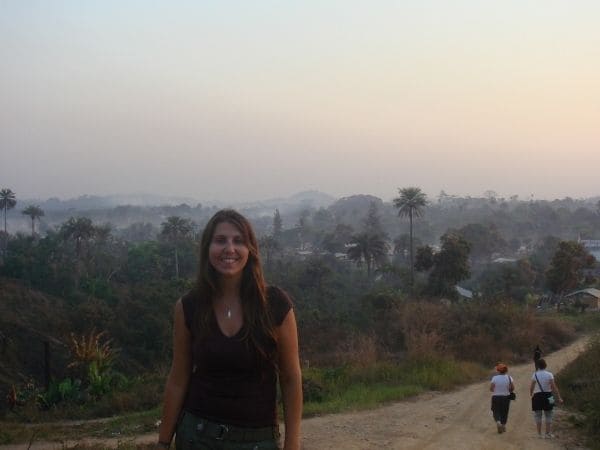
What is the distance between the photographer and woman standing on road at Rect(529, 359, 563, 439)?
7.52 metres

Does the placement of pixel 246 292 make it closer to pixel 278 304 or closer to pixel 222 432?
pixel 278 304

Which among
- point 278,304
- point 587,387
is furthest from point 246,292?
point 587,387

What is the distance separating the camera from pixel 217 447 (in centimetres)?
199

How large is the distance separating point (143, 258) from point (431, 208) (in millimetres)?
93800

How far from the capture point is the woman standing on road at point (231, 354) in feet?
6.51

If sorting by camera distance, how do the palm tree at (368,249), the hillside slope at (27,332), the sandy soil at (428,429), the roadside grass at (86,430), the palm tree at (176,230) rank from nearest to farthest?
the sandy soil at (428,429), the roadside grass at (86,430), the hillside slope at (27,332), the palm tree at (368,249), the palm tree at (176,230)

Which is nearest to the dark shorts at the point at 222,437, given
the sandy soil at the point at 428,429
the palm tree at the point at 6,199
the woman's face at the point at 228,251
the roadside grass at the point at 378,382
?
the woman's face at the point at 228,251

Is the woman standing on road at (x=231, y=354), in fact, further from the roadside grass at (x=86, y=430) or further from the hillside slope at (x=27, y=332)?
the hillside slope at (x=27, y=332)

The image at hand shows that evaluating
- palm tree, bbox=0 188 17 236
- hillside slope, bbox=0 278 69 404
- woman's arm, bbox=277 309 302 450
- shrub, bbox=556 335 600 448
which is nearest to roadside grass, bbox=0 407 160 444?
shrub, bbox=556 335 600 448

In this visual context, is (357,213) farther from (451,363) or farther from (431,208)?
(451,363)

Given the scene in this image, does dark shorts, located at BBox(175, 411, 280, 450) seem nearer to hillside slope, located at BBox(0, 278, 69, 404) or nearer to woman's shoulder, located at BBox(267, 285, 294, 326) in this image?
woman's shoulder, located at BBox(267, 285, 294, 326)

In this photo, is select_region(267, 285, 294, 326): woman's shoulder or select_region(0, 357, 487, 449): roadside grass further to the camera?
select_region(0, 357, 487, 449): roadside grass

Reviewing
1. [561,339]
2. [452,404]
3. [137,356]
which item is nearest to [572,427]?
[452,404]

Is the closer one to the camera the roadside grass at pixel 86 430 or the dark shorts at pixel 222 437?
the dark shorts at pixel 222 437
